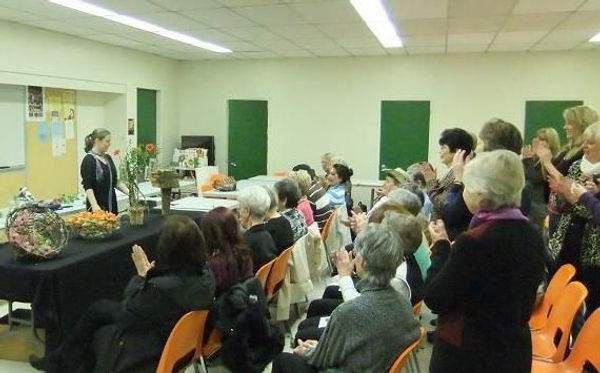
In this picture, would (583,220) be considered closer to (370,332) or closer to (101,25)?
(370,332)

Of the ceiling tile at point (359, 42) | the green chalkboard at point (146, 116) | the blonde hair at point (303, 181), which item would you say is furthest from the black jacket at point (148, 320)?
the green chalkboard at point (146, 116)

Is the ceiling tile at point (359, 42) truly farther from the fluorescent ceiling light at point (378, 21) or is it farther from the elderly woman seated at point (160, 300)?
the elderly woman seated at point (160, 300)

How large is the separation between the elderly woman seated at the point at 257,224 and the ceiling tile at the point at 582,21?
13.0 ft

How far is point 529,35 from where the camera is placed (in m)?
6.26

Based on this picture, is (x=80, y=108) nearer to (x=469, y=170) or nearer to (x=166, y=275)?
(x=166, y=275)

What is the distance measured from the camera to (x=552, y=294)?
263cm

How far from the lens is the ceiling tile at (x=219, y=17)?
5.09m

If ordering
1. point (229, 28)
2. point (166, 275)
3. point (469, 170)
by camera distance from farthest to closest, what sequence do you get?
point (229, 28)
point (166, 275)
point (469, 170)

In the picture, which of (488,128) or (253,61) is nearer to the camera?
(488,128)

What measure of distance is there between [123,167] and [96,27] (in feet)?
10.1

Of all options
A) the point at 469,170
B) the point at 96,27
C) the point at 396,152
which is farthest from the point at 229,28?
the point at 469,170

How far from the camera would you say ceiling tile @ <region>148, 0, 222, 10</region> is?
4.70 meters

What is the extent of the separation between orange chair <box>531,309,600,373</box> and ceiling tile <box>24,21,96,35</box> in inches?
230

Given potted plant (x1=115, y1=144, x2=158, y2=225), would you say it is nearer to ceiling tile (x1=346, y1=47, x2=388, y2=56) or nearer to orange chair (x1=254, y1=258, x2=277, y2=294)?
orange chair (x1=254, y1=258, x2=277, y2=294)
